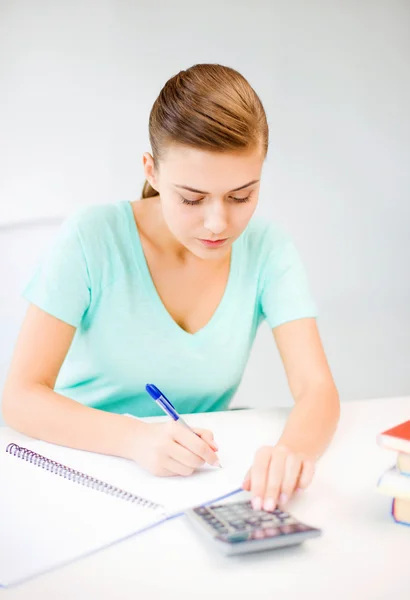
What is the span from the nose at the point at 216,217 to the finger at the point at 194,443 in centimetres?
31

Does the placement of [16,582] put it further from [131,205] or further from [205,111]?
[131,205]

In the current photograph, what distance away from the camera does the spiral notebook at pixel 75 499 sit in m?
0.70

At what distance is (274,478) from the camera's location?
811 millimetres

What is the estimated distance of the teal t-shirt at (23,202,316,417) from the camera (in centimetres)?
125

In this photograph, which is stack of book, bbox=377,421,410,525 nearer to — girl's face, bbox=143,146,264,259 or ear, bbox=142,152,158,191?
girl's face, bbox=143,146,264,259

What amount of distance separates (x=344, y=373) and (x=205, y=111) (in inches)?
77.8

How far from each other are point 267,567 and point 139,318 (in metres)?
0.67

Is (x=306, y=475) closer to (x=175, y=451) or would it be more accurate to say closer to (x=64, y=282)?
(x=175, y=451)

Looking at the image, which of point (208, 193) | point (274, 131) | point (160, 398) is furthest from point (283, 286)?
point (274, 131)

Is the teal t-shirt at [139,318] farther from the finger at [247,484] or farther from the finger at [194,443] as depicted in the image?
the finger at [247,484]

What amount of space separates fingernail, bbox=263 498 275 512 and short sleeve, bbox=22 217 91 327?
537 millimetres

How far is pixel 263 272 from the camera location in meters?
1.36

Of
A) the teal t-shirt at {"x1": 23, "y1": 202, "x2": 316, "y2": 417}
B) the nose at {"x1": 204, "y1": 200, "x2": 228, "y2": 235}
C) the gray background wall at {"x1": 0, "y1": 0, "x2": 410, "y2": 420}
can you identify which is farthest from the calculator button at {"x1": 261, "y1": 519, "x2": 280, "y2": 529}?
the gray background wall at {"x1": 0, "y1": 0, "x2": 410, "y2": 420}

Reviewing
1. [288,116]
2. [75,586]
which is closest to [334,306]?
[288,116]
